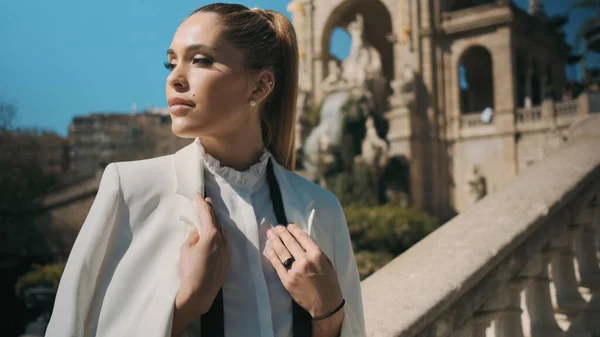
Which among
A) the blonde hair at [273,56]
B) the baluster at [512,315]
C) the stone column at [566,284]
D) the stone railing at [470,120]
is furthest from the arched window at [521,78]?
the blonde hair at [273,56]

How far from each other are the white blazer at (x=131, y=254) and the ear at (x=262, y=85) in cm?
28

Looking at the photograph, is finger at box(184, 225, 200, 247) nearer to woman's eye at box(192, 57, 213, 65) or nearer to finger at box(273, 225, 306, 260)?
finger at box(273, 225, 306, 260)

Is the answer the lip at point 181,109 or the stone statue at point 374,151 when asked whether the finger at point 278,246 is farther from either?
the stone statue at point 374,151

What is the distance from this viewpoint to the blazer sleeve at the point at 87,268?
1.38 metres

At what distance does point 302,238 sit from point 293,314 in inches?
9.7

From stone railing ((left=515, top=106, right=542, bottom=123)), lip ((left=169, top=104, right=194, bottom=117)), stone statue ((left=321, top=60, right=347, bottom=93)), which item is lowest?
lip ((left=169, top=104, right=194, bottom=117))

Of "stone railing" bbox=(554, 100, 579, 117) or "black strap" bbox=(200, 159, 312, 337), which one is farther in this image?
"stone railing" bbox=(554, 100, 579, 117)

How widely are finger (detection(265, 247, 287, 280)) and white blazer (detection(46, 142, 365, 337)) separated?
0.52ft

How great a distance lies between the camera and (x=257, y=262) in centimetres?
165

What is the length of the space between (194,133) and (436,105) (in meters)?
25.4

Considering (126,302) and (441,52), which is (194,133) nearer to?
(126,302)

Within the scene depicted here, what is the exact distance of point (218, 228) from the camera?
5.14 feet

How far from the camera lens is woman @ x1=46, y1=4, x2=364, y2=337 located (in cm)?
146

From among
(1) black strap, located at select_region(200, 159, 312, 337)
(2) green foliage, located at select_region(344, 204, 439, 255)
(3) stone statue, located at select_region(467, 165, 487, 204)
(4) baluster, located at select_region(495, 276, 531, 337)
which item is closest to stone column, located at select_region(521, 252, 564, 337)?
(4) baluster, located at select_region(495, 276, 531, 337)
